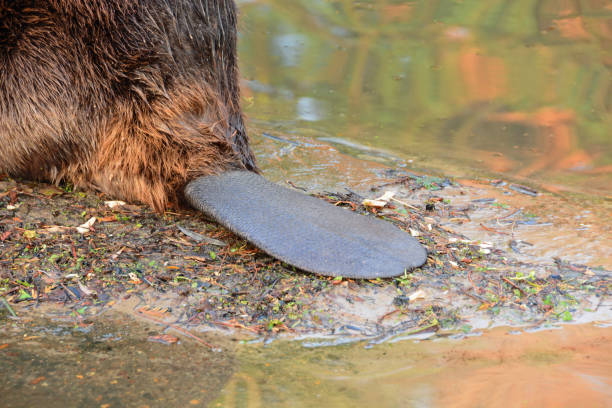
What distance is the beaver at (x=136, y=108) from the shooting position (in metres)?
2.54

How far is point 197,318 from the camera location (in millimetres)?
2084

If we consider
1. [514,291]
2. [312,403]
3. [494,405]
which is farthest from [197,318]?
[514,291]

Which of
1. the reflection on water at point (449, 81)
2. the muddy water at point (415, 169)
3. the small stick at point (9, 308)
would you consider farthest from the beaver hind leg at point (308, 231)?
the reflection on water at point (449, 81)

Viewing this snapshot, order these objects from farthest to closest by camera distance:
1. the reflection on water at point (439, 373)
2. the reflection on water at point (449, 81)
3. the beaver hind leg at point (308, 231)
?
the reflection on water at point (449, 81) → the beaver hind leg at point (308, 231) → the reflection on water at point (439, 373)

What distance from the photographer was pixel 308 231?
7.58 ft

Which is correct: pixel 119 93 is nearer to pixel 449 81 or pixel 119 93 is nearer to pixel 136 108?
pixel 136 108

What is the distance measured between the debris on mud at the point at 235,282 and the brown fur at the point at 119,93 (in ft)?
0.56

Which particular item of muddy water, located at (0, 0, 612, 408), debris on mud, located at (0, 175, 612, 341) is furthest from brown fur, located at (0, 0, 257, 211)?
muddy water, located at (0, 0, 612, 408)

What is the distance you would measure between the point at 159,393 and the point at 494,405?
857mm

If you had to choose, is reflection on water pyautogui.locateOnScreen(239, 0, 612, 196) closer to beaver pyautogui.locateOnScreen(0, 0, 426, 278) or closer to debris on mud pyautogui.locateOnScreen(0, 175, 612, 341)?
beaver pyautogui.locateOnScreen(0, 0, 426, 278)

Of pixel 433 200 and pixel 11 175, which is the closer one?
pixel 11 175

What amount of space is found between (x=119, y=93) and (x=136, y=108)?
87 millimetres

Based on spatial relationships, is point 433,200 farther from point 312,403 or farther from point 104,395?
point 104,395

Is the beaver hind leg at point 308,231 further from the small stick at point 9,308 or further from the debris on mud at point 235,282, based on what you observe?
the small stick at point 9,308
